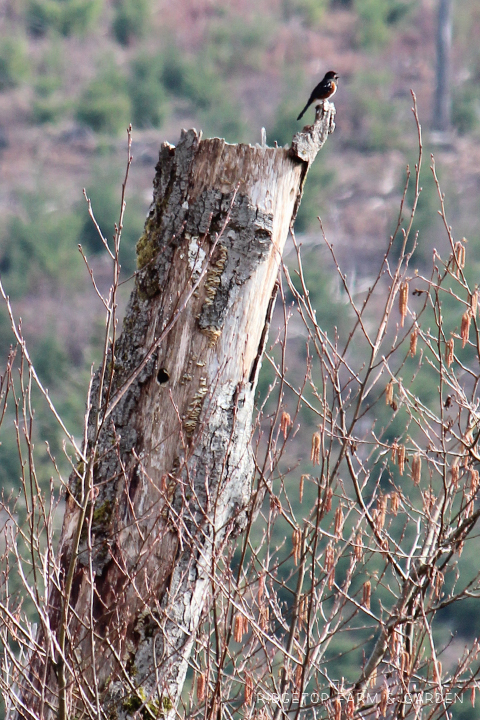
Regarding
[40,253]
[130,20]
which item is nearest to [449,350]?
[40,253]

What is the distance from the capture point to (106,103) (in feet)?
104

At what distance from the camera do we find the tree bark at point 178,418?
253 centimetres

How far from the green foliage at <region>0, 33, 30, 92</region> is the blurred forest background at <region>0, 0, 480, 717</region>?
0.06 meters

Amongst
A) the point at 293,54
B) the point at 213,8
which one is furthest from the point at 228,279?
the point at 213,8

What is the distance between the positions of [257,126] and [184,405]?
32585mm

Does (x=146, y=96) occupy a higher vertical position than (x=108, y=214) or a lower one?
higher

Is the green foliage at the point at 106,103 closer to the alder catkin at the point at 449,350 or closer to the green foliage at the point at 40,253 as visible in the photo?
the green foliage at the point at 40,253

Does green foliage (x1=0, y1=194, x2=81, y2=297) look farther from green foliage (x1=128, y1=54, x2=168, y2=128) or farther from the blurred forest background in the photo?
green foliage (x1=128, y1=54, x2=168, y2=128)

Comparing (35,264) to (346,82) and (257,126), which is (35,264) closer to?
(257,126)

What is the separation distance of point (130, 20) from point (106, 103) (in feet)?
29.5

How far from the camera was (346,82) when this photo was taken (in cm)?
3641

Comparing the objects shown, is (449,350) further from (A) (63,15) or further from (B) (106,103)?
(A) (63,15)

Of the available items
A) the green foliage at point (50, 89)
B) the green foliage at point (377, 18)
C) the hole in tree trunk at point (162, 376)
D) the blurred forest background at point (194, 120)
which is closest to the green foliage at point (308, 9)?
the blurred forest background at point (194, 120)

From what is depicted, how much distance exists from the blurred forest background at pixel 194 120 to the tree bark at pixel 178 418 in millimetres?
13727
